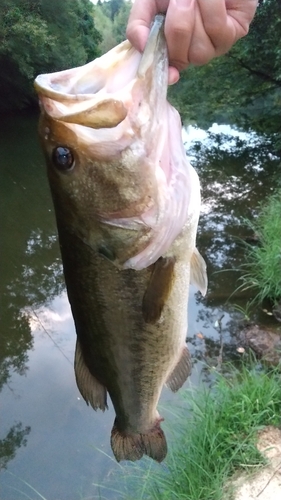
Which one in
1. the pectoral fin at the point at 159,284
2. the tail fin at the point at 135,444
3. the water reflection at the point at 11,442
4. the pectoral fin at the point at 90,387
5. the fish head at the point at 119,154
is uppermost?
the fish head at the point at 119,154

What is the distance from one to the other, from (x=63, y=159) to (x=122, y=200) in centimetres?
21

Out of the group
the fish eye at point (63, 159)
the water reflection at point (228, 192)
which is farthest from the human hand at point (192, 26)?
the water reflection at point (228, 192)

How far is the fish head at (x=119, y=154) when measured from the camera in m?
1.41

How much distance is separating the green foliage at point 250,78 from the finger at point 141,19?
38.1 feet

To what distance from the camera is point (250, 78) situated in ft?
48.9

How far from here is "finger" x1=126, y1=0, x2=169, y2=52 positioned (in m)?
1.47

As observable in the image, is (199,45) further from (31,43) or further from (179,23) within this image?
(31,43)

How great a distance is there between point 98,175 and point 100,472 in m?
3.69

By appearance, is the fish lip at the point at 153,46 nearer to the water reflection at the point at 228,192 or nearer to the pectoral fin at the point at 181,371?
the pectoral fin at the point at 181,371

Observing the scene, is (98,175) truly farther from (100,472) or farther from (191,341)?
(191,341)

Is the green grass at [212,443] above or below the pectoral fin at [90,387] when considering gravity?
below

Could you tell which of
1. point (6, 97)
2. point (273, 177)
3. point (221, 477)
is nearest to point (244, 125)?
point (273, 177)

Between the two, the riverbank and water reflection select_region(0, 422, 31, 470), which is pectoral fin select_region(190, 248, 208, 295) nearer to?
the riverbank

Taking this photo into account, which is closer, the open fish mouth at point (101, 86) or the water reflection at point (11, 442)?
the open fish mouth at point (101, 86)
